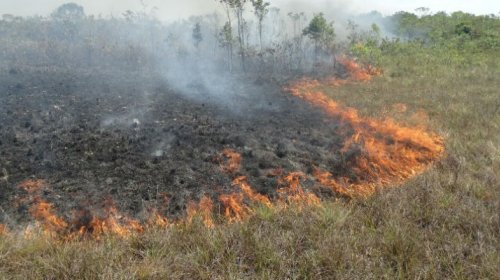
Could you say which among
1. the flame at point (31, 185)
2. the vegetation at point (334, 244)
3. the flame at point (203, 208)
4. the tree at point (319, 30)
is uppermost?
the tree at point (319, 30)

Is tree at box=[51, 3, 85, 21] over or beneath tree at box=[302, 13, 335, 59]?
over

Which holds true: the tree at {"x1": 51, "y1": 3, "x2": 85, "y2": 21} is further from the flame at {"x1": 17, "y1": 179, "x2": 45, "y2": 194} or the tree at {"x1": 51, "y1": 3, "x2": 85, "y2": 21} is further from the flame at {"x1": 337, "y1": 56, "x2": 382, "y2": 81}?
the flame at {"x1": 17, "y1": 179, "x2": 45, "y2": 194}

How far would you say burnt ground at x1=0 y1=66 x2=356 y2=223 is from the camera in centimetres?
666

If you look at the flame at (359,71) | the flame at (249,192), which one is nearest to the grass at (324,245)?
the flame at (249,192)

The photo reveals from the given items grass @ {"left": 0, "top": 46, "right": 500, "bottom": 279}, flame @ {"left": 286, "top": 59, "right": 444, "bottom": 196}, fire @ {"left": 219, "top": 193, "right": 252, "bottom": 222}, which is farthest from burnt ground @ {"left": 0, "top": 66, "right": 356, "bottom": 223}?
grass @ {"left": 0, "top": 46, "right": 500, "bottom": 279}

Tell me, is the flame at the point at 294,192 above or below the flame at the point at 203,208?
below

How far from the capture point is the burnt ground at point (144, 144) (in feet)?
21.8

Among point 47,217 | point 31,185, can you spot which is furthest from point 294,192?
point 31,185

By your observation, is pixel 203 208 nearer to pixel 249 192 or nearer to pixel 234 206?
pixel 234 206

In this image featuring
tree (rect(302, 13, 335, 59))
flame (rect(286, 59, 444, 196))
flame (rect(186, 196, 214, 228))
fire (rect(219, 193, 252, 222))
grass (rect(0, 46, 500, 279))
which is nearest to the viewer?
grass (rect(0, 46, 500, 279))

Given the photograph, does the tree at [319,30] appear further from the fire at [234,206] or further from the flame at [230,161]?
the fire at [234,206]

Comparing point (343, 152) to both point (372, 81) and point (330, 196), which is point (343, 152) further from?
point (372, 81)

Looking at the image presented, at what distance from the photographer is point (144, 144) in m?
8.70

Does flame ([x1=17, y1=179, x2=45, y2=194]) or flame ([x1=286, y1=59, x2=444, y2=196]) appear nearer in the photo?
flame ([x1=17, y1=179, x2=45, y2=194])
